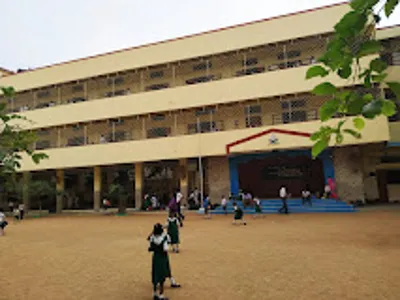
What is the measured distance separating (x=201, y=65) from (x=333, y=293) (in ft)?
66.7

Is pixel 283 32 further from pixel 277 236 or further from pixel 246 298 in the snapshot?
pixel 246 298

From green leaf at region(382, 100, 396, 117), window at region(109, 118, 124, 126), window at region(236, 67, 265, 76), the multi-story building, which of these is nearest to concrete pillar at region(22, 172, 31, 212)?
the multi-story building

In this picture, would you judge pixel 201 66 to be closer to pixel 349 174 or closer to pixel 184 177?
pixel 184 177

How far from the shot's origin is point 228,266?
23.5 ft

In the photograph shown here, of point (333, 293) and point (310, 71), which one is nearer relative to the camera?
point (310, 71)

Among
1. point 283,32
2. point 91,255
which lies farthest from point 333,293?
point 283,32

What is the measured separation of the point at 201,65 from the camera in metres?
23.5

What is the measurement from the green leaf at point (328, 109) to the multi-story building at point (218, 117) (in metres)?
17.4

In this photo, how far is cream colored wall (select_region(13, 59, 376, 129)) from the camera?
19641 mm

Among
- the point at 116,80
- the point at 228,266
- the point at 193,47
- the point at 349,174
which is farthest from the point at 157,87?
the point at 228,266

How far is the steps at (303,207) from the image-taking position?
17.8 m

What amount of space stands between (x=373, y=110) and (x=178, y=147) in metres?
20.5

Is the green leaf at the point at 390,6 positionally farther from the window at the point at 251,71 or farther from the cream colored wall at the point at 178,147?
the window at the point at 251,71

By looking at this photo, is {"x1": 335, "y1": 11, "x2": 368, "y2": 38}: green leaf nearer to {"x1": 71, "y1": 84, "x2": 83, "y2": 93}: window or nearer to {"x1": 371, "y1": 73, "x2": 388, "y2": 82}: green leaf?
{"x1": 371, "y1": 73, "x2": 388, "y2": 82}: green leaf
